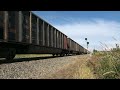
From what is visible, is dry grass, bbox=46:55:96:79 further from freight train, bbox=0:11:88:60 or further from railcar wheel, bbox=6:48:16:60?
railcar wheel, bbox=6:48:16:60

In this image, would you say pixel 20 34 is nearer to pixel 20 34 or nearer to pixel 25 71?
pixel 20 34

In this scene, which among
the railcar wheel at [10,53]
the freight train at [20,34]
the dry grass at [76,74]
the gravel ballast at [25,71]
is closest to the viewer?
the dry grass at [76,74]

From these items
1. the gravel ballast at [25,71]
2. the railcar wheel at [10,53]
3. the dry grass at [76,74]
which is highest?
the railcar wheel at [10,53]

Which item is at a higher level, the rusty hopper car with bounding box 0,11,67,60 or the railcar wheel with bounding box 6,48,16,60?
the rusty hopper car with bounding box 0,11,67,60

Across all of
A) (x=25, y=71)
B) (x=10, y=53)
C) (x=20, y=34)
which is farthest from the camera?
(x=20, y=34)

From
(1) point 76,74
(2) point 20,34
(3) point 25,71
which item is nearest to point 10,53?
(2) point 20,34

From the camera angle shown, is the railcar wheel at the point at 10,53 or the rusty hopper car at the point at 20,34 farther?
the railcar wheel at the point at 10,53

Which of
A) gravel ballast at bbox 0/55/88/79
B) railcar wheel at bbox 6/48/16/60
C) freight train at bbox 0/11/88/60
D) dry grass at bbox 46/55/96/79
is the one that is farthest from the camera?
railcar wheel at bbox 6/48/16/60

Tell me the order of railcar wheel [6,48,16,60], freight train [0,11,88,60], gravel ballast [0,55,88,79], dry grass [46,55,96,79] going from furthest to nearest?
railcar wheel [6,48,16,60]
freight train [0,11,88,60]
gravel ballast [0,55,88,79]
dry grass [46,55,96,79]

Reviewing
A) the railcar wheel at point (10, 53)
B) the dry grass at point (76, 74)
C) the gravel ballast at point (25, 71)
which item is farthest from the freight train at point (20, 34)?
the dry grass at point (76, 74)

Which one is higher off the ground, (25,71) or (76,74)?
(76,74)

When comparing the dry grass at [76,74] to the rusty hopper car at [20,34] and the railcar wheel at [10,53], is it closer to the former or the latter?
the rusty hopper car at [20,34]

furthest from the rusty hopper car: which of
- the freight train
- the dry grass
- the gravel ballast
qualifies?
the dry grass
